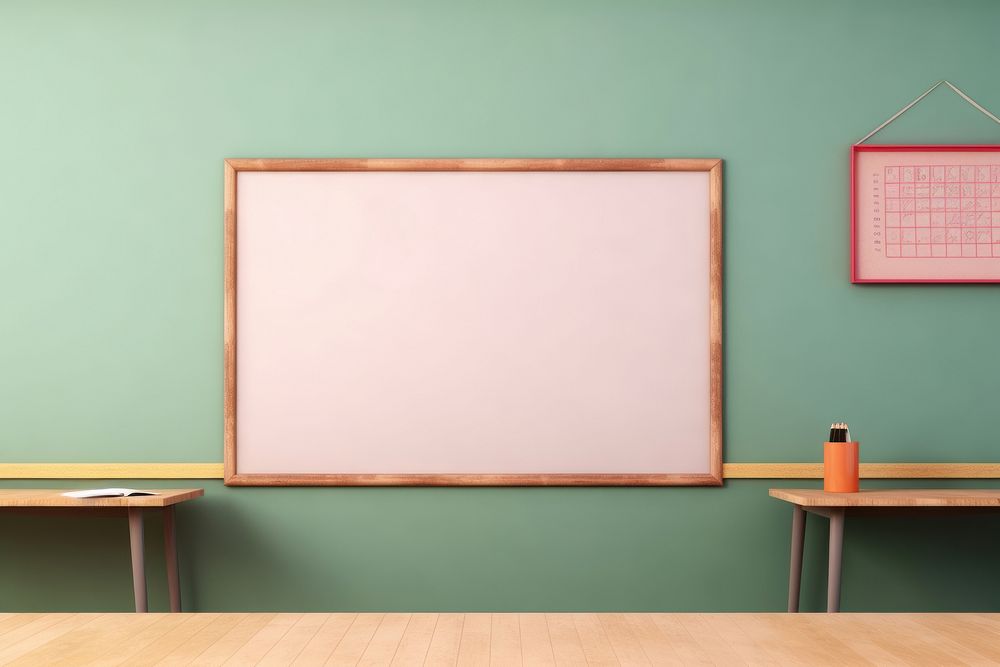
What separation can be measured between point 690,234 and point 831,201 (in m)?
0.50

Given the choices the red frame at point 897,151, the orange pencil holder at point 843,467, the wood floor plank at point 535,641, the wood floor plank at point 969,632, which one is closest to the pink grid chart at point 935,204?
the red frame at point 897,151

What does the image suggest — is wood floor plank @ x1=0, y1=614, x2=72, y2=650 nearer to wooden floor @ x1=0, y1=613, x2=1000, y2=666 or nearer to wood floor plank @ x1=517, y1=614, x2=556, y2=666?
wooden floor @ x1=0, y1=613, x2=1000, y2=666

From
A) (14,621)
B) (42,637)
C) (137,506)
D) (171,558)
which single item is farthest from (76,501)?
(42,637)

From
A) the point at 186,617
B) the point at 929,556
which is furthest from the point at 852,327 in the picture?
the point at 186,617

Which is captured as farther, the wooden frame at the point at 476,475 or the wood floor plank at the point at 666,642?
the wooden frame at the point at 476,475

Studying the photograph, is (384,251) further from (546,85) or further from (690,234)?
(690,234)

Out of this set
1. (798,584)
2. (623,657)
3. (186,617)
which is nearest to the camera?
(623,657)

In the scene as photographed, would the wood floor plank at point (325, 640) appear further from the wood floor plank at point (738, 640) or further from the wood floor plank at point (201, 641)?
the wood floor plank at point (738, 640)

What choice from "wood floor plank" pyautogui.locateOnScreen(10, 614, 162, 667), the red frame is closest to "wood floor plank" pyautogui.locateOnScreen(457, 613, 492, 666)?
"wood floor plank" pyautogui.locateOnScreen(10, 614, 162, 667)

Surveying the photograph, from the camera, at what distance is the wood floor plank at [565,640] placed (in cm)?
151

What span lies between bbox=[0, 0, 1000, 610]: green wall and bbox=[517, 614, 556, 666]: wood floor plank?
1.11 metres

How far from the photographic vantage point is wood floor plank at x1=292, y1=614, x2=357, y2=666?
1517 millimetres

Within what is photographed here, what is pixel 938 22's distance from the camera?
117 inches

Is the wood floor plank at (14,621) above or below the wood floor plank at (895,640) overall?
below
